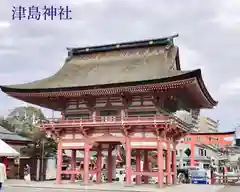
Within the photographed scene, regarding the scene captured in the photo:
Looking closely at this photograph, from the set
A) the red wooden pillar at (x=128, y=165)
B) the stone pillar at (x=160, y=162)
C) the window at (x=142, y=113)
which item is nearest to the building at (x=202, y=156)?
the window at (x=142, y=113)

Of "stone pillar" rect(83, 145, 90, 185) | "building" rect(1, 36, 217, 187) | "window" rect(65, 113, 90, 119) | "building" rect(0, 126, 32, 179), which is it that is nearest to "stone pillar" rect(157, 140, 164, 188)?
"building" rect(1, 36, 217, 187)

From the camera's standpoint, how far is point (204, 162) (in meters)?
72.3

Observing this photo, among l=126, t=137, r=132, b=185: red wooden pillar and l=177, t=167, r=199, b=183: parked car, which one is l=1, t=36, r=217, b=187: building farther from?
l=177, t=167, r=199, b=183: parked car

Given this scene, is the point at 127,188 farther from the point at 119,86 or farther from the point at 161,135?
the point at 119,86

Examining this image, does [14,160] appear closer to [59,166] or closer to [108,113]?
[59,166]

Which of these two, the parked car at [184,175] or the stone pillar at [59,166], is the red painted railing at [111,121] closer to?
the stone pillar at [59,166]

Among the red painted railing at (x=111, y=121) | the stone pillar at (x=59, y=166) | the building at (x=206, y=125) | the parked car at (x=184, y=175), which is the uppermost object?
the building at (x=206, y=125)

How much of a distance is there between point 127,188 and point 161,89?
7.89 m

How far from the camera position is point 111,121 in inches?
1100

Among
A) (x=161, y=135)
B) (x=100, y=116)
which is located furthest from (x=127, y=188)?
(x=100, y=116)

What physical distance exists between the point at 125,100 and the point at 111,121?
2.36 meters

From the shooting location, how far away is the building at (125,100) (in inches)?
1069

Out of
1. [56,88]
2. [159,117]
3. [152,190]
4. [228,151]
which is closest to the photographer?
[152,190]

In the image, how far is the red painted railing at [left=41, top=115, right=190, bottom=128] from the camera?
26.4m
